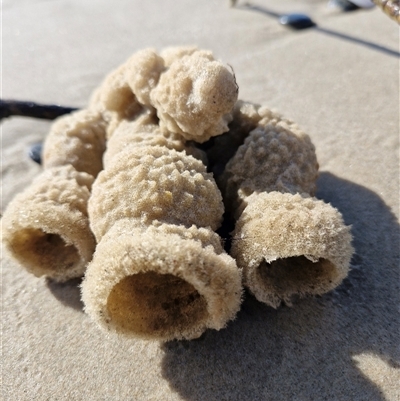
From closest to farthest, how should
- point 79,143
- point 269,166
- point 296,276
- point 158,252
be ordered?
1. point 158,252
2. point 296,276
3. point 269,166
4. point 79,143

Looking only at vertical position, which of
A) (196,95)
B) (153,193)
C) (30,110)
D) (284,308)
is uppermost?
(196,95)

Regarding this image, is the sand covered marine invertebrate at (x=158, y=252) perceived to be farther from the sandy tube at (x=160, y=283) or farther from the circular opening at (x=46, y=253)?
the circular opening at (x=46, y=253)

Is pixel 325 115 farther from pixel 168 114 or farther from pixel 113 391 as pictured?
pixel 113 391

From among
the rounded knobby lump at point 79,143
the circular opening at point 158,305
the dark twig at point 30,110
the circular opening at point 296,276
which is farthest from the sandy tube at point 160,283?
the dark twig at point 30,110

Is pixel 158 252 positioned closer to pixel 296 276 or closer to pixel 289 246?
pixel 289 246

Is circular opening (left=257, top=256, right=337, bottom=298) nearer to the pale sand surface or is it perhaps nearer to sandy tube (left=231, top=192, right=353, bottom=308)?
sandy tube (left=231, top=192, right=353, bottom=308)

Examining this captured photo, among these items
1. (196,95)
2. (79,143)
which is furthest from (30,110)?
(196,95)

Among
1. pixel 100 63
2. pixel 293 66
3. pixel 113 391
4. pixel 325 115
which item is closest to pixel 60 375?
pixel 113 391
